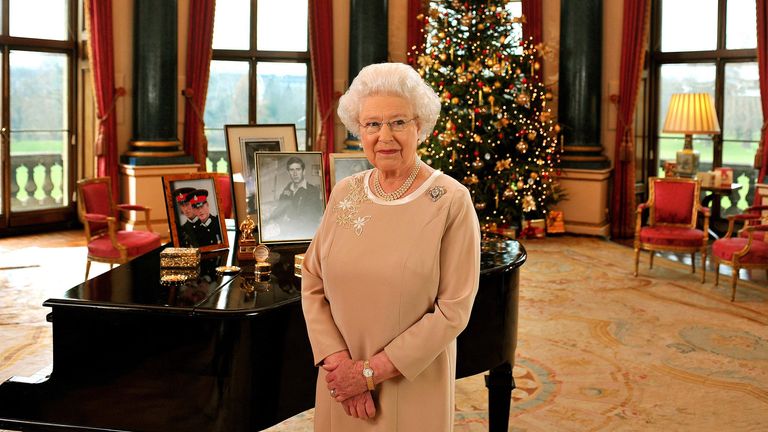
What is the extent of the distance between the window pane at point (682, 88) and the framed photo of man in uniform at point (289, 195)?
7.33 m

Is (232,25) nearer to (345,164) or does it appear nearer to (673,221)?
(673,221)

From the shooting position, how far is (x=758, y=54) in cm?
916

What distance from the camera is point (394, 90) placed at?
7.24 ft

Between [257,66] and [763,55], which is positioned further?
[257,66]

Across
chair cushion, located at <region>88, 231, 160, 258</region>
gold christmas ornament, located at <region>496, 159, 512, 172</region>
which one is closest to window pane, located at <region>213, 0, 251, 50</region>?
gold christmas ornament, located at <region>496, 159, 512, 172</region>

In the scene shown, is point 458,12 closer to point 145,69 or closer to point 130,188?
point 145,69

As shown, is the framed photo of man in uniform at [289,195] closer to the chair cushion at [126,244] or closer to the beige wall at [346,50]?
the chair cushion at [126,244]

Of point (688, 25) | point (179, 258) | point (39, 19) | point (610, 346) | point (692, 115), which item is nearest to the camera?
point (179, 258)

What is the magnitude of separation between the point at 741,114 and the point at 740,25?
979 mm

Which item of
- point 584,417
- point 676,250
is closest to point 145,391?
point 584,417

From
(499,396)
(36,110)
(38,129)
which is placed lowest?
(499,396)

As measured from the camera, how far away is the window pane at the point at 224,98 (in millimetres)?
10281

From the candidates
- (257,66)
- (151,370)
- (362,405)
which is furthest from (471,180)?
(362,405)

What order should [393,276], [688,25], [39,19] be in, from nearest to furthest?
[393,276]
[39,19]
[688,25]
